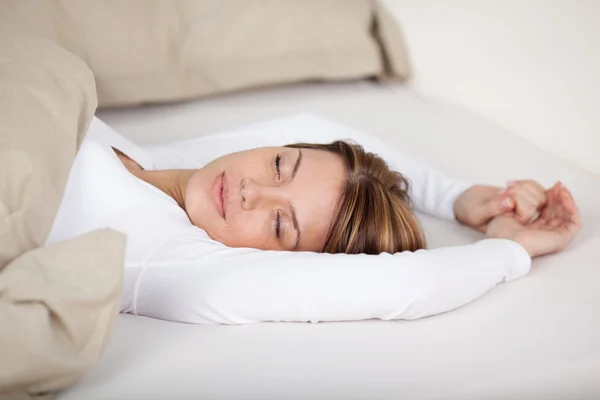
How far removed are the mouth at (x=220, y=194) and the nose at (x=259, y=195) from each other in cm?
4

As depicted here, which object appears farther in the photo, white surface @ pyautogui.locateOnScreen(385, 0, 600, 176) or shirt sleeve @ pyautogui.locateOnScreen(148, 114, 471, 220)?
white surface @ pyautogui.locateOnScreen(385, 0, 600, 176)

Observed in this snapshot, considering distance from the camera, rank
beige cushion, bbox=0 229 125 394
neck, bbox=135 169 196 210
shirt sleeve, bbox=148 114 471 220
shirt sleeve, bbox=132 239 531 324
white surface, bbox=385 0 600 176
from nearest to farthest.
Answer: beige cushion, bbox=0 229 125 394 → shirt sleeve, bbox=132 239 531 324 → neck, bbox=135 169 196 210 → shirt sleeve, bbox=148 114 471 220 → white surface, bbox=385 0 600 176

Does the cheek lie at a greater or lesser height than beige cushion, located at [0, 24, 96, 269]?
lesser

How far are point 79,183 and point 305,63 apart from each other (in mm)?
977

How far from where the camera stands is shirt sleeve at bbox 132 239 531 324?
1055 mm

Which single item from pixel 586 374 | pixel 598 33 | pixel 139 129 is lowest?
pixel 139 129

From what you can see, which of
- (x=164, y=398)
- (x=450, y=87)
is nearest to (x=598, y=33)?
(x=450, y=87)

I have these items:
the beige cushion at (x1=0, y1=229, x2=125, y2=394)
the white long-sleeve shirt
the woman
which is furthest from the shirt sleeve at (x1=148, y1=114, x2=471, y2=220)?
the beige cushion at (x1=0, y1=229, x2=125, y2=394)

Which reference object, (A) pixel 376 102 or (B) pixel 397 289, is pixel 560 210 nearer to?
(B) pixel 397 289

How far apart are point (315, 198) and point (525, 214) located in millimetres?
420

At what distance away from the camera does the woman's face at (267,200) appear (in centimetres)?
120

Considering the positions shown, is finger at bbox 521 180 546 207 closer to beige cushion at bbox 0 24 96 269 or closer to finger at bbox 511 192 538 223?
finger at bbox 511 192 538 223

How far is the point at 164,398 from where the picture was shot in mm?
880

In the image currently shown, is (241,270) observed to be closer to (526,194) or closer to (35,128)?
(35,128)
